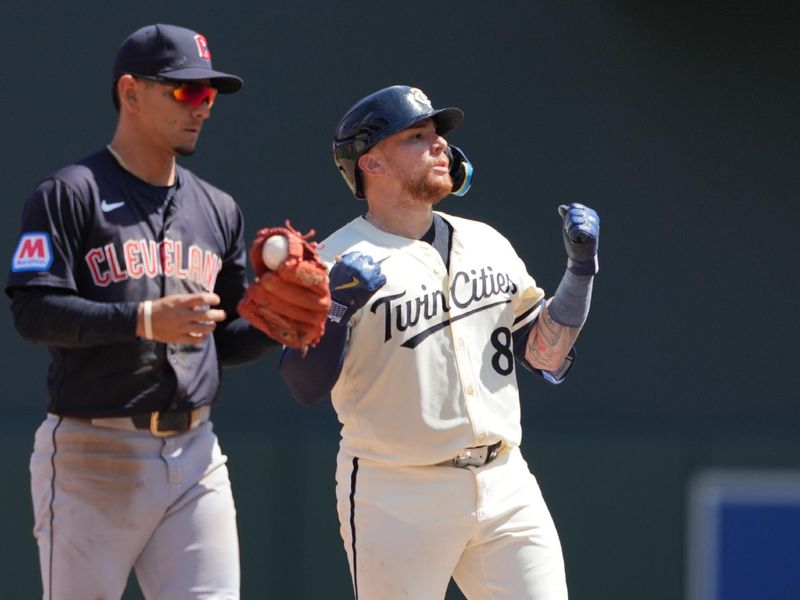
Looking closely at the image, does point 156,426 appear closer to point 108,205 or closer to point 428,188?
point 108,205

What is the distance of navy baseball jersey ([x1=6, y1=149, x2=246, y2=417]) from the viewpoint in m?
3.09

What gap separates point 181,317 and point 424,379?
63 cm

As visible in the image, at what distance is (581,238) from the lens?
333 cm

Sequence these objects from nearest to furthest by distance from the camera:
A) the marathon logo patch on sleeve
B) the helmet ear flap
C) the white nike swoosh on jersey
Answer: the marathon logo patch on sleeve < the white nike swoosh on jersey < the helmet ear flap

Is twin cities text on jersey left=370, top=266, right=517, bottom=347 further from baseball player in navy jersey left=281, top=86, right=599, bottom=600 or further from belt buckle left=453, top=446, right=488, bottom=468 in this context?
belt buckle left=453, top=446, right=488, bottom=468

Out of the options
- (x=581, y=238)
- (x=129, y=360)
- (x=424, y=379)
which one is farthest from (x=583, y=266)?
(x=129, y=360)

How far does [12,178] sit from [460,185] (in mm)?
2156

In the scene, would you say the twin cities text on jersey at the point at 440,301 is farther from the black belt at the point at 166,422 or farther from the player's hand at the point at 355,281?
the black belt at the point at 166,422

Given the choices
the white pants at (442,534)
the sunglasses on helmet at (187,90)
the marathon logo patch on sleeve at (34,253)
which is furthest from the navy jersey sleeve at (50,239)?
the white pants at (442,534)

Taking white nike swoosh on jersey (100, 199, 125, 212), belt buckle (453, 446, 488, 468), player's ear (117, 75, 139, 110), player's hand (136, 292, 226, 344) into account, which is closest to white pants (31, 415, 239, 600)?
player's hand (136, 292, 226, 344)

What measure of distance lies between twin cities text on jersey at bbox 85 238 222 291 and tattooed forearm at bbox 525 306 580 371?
2.66 ft

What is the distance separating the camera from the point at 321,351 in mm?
3234

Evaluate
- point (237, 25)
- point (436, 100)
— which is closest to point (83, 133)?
point (237, 25)

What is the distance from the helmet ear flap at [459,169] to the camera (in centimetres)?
355
